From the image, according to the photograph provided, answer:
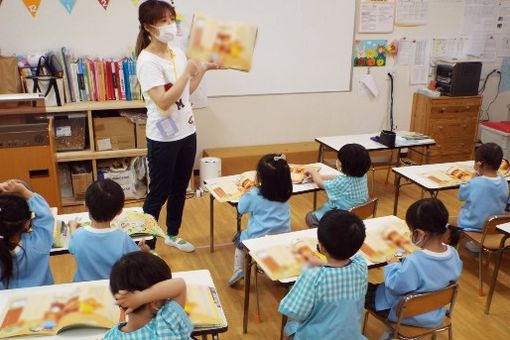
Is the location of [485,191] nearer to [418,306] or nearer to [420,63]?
[418,306]

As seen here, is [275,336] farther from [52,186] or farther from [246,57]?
[52,186]

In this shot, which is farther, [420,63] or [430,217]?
[420,63]

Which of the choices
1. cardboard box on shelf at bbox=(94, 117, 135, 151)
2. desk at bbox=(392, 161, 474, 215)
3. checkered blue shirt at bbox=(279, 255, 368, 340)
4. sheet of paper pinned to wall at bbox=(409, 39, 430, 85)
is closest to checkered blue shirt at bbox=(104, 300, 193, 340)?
checkered blue shirt at bbox=(279, 255, 368, 340)

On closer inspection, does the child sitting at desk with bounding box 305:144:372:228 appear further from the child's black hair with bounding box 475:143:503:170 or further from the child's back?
the child's back

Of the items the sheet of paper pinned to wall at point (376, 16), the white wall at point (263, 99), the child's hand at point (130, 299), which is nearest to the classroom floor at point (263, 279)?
the white wall at point (263, 99)

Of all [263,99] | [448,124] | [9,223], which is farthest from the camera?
[448,124]

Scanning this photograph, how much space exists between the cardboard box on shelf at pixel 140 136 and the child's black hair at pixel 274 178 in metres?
2.06

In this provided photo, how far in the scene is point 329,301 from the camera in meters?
1.86

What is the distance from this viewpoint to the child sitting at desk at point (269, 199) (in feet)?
9.13

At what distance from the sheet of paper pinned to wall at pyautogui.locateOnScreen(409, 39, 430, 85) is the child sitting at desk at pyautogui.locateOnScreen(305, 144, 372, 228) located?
3090 millimetres

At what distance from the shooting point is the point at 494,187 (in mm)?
3250

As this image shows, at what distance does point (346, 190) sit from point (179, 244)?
1.36 meters

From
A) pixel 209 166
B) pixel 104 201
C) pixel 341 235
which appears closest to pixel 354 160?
pixel 341 235

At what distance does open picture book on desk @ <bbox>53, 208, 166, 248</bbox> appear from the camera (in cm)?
246
